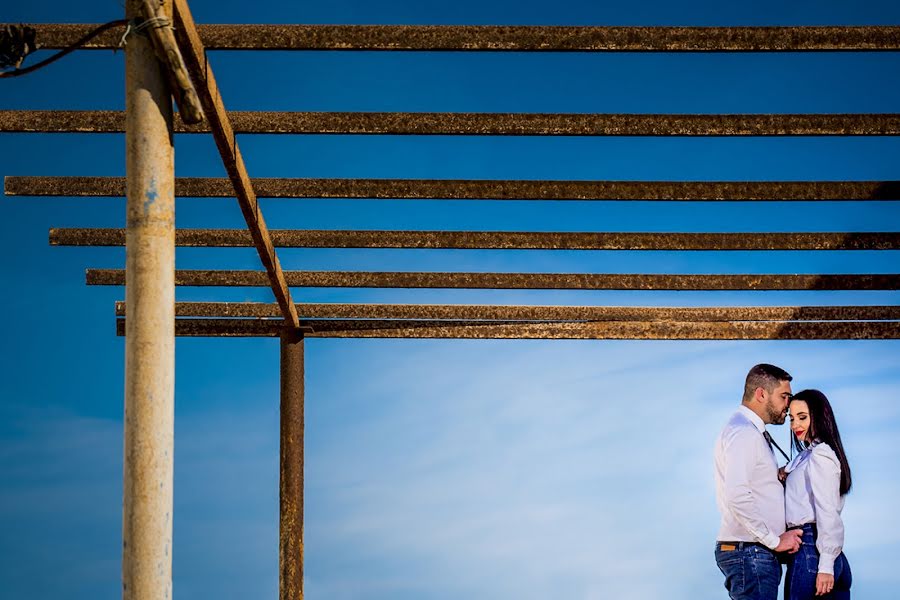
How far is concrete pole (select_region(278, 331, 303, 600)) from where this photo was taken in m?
12.0

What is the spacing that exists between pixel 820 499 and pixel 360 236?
517 centimetres

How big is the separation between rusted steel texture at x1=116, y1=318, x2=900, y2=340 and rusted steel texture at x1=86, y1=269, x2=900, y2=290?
0.46m

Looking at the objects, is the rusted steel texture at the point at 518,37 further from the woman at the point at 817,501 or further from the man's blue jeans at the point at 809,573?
the man's blue jeans at the point at 809,573

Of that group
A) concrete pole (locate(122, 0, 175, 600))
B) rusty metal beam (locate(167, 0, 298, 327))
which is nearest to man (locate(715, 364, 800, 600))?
concrete pole (locate(122, 0, 175, 600))

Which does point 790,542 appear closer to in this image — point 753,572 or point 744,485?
point 753,572

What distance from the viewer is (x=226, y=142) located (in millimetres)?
8414

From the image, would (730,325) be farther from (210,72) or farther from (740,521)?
(210,72)

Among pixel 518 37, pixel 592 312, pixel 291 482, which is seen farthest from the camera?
pixel 592 312

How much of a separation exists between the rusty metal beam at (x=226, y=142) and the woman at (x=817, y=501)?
4798mm

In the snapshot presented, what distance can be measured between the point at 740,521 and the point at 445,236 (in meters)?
4.24

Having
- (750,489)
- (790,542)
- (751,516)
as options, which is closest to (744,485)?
(750,489)

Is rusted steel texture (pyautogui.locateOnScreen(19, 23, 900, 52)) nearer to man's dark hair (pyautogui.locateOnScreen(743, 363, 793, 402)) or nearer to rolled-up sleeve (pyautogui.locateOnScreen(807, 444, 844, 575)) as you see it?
man's dark hair (pyautogui.locateOnScreen(743, 363, 793, 402))

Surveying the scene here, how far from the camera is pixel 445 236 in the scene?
1093 centimetres

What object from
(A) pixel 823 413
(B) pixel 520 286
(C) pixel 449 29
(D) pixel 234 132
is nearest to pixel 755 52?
(C) pixel 449 29
